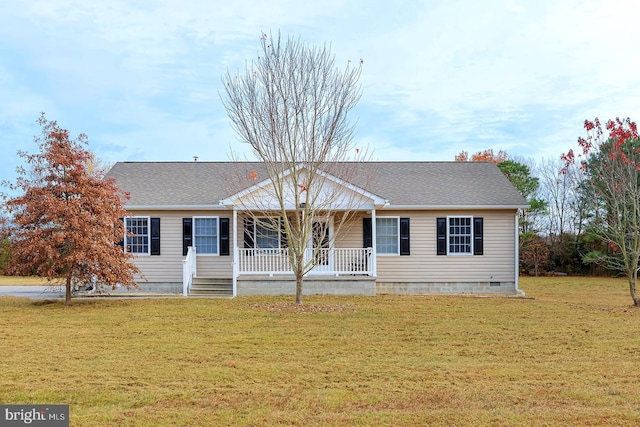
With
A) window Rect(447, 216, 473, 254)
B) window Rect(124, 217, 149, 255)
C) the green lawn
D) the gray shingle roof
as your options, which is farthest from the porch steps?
window Rect(447, 216, 473, 254)

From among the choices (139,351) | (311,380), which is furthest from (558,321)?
(139,351)

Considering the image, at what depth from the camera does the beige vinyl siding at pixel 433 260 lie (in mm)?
18688

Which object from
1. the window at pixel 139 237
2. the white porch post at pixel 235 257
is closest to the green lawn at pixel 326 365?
the white porch post at pixel 235 257

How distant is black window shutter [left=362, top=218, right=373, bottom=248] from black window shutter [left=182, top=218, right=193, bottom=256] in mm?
6025

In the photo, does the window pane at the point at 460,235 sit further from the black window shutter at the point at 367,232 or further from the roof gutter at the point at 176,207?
the roof gutter at the point at 176,207

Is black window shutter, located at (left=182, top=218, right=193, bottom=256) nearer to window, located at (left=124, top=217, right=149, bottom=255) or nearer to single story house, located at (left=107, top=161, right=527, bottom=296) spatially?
single story house, located at (left=107, top=161, right=527, bottom=296)

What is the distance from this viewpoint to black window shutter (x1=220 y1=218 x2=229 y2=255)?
61.0 ft

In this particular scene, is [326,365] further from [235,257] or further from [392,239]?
[392,239]

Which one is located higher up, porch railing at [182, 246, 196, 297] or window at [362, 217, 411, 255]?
window at [362, 217, 411, 255]

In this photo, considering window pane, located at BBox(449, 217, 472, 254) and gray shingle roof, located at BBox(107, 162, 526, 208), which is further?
window pane, located at BBox(449, 217, 472, 254)

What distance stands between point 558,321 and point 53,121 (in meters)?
14.0

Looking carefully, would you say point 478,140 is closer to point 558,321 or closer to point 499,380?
point 558,321

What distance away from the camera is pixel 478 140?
36.8 metres

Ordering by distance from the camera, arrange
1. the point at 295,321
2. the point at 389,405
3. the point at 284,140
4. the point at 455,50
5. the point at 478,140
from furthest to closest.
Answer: the point at 478,140 < the point at 455,50 < the point at 284,140 < the point at 295,321 < the point at 389,405
